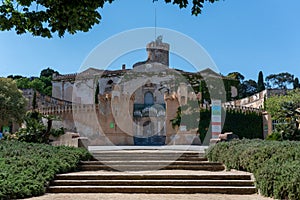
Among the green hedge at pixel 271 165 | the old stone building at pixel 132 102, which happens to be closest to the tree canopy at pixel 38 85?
the old stone building at pixel 132 102

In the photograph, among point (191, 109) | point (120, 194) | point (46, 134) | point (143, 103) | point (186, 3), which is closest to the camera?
point (186, 3)

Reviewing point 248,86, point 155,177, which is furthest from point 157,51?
point 155,177

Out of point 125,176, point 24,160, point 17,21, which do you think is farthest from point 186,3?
point 24,160

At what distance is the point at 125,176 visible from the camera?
28.4ft

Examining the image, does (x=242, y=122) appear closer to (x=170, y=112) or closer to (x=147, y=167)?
(x=170, y=112)

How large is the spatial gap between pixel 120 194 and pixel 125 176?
1175mm

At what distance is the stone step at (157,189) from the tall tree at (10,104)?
89.7 feet

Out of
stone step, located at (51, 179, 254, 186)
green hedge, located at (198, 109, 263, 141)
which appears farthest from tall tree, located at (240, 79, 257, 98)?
stone step, located at (51, 179, 254, 186)

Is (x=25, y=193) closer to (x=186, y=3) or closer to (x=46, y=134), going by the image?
(x=186, y=3)

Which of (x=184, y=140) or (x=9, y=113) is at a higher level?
(x=9, y=113)

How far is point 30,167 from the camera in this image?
820cm

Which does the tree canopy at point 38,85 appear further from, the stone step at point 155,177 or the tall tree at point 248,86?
the stone step at point 155,177

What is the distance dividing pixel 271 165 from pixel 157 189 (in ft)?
7.99

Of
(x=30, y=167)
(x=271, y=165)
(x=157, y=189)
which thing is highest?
(x=271, y=165)
